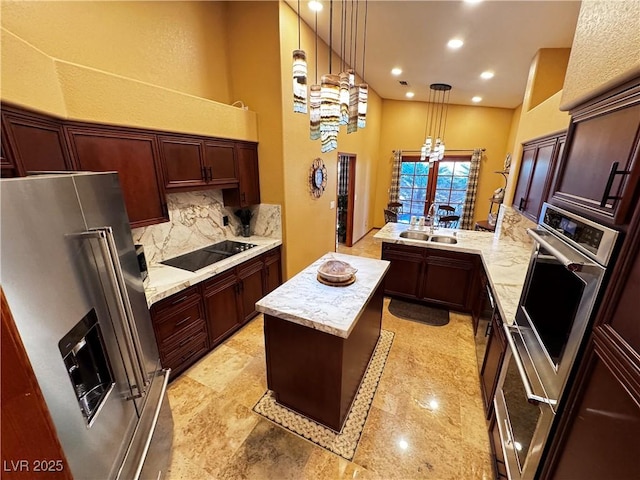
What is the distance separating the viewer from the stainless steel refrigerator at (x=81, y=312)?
0.76 m

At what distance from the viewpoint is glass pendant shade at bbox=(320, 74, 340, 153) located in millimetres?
1503

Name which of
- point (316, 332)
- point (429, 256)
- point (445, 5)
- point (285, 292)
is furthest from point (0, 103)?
point (429, 256)

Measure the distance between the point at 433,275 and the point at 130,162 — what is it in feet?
11.0

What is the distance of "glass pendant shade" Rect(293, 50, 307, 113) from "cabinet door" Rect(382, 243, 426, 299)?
2229 millimetres

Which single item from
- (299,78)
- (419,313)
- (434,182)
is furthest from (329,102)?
(434,182)

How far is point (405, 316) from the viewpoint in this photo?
3354mm

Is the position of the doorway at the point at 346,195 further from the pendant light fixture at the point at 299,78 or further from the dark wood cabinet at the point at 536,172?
the pendant light fixture at the point at 299,78

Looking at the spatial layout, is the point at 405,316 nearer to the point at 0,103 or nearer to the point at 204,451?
the point at 204,451

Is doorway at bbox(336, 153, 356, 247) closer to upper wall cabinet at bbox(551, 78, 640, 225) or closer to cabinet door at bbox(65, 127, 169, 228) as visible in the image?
cabinet door at bbox(65, 127, 169, 228)

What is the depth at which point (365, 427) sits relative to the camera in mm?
1906

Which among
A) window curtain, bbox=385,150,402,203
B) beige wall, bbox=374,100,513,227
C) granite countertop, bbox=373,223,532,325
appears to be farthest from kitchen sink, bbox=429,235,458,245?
beige wall, bbox=374,100,513,227

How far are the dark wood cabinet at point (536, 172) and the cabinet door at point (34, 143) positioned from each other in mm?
3337

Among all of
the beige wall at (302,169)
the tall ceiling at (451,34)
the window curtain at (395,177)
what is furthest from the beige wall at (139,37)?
the window curtain at (395,177)

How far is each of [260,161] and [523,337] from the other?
302 centimetres
